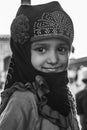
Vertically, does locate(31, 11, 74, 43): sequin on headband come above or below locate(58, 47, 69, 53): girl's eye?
above

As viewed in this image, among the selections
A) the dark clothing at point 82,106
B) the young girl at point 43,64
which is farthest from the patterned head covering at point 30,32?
the dark clothing at point 82,106

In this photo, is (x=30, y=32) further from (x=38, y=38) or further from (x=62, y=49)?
(x=62, y=49)

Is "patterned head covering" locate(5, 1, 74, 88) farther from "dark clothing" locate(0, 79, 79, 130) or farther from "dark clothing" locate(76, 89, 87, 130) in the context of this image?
"dark clothing" locate(76, 89, 87, 130)

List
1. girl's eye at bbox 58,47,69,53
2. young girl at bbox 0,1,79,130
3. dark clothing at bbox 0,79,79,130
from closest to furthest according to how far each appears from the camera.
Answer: dark clothing at bbox 0,79,79,130 < young girl at bbox 0,1,79,130 < girl's eye at bbox 58,47,69,53

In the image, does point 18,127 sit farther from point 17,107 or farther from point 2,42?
point 2,42

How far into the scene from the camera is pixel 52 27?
224 centimetres

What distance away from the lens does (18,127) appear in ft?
6.72

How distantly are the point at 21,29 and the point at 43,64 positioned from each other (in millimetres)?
220

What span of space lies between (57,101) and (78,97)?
11.7 ft

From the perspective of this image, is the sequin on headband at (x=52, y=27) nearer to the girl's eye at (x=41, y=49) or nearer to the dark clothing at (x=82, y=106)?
the girl's eye at (x=41, y=49)

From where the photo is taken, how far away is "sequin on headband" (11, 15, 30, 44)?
224 centimetres

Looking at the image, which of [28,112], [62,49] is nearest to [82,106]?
[62,49]

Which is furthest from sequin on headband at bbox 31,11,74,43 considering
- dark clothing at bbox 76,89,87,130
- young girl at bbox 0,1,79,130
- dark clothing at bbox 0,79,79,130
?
dark clothing at bbox 76,89,87,130

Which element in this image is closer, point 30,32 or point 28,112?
point 28,112
